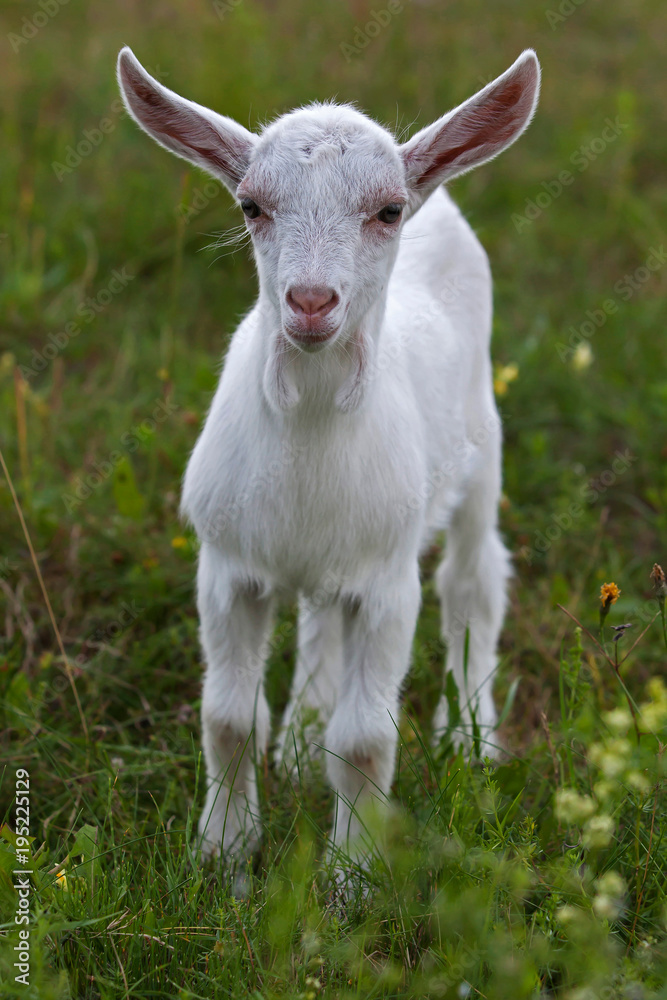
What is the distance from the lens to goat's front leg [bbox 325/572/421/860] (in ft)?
9.57

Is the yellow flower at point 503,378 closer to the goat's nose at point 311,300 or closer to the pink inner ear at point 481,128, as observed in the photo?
the pink inner ear at point 481,128

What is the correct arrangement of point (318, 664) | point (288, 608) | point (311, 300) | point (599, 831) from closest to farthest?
point (599, 831) < point (311, 300) < point (318, 664) < point (288, 608)

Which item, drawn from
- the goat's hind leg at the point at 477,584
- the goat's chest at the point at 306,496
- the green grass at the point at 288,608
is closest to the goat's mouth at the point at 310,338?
the goat's chest at the point at 306,496

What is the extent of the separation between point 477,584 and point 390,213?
1.74 m

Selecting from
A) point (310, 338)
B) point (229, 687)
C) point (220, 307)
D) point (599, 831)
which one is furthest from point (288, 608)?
point (599, 831)

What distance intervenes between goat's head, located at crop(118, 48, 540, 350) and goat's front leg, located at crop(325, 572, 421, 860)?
2.70ft

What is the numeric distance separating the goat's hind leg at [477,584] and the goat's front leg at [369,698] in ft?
3.07

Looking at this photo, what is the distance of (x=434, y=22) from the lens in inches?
311

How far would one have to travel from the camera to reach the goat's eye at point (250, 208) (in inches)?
101

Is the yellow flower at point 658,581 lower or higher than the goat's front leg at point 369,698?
higher

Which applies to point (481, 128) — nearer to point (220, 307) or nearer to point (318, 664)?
point (318, 664)

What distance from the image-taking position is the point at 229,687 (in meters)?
3.04

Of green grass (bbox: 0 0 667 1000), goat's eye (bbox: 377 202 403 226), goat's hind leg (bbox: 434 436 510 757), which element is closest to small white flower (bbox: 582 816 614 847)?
green grass (bbox: 0 0 667 1000)

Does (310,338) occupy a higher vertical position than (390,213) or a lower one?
lower
